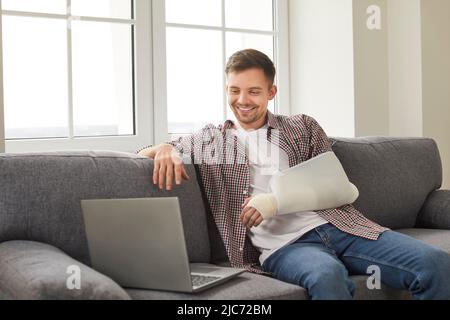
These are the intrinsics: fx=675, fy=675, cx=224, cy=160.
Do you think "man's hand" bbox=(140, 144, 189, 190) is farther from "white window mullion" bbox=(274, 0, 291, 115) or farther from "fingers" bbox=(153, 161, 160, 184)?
"white window mullion" bbox=(274, 0, 291, 115)

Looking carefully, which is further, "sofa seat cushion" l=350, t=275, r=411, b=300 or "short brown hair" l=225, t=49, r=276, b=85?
"short brown hair" l=225, t=49, r=276, b=85

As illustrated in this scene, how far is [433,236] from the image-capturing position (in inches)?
104

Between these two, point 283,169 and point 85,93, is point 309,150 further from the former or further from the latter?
point 85,93

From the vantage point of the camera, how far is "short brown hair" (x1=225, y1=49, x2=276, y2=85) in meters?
2.34

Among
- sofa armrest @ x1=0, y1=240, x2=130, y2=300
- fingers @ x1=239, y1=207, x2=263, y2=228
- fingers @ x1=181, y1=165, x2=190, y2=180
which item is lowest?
sofa armrest @ x1=0, y1=240, x2=130, y2=300

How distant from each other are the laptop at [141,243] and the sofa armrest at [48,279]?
12 centimetres

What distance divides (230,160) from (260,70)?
34 centimetres

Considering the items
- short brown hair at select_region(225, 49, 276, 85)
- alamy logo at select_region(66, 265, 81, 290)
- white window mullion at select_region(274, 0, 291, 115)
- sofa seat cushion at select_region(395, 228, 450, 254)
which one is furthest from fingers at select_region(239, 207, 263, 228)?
white window mullion at select_region(274, 0, 291, 115)

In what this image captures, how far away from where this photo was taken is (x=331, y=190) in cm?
224

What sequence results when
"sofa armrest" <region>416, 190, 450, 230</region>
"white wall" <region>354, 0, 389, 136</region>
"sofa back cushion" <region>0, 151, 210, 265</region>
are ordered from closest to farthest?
1. "sofa back cushion" <region>0, 151, 210, 265</region>
2. "sofa armrest" <region>416, 190, 450, 230</region>
3. "white wall" <region>354, 0, 389, 136</region>

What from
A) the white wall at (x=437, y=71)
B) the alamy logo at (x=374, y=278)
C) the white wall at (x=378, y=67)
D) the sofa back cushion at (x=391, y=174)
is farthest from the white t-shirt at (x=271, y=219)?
the white wall at (x=437, y=71)

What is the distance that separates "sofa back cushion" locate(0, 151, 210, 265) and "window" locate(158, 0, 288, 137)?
3.46 ft

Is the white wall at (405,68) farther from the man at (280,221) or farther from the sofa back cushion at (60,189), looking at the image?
the sofa back cushion at (60,189)

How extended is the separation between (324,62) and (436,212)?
108 cm
